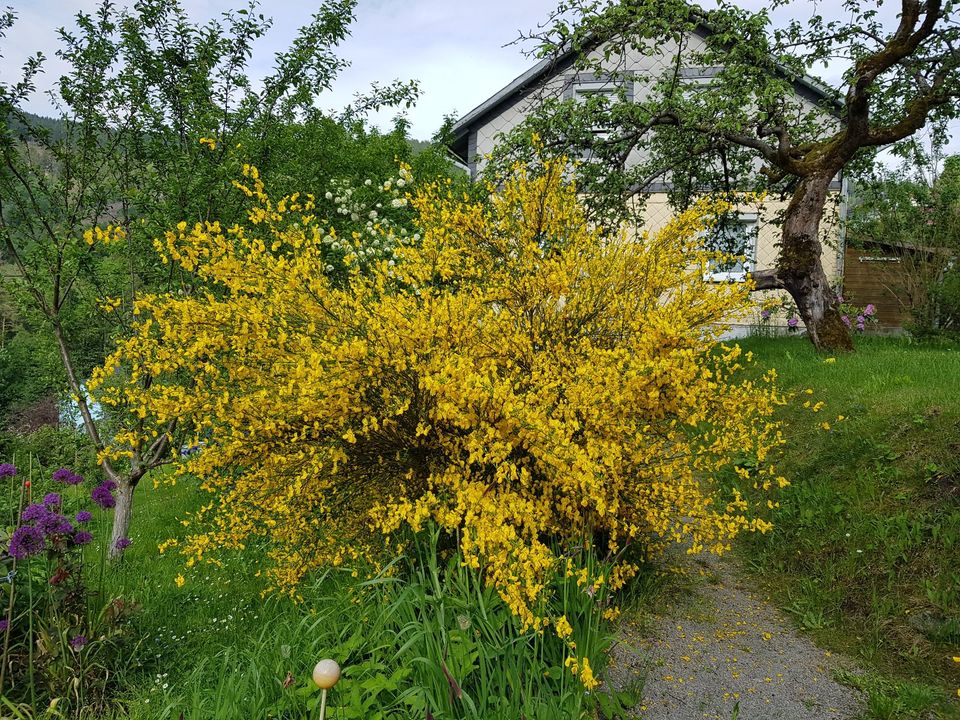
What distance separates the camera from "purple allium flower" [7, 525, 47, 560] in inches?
107

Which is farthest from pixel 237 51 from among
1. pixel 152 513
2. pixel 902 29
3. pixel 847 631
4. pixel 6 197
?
pixel 902 29

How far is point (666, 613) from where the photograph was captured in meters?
3.94

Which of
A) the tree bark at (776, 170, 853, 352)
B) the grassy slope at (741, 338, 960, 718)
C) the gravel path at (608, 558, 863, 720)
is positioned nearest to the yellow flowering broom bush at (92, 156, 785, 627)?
the gravel path at (608, 558, 863, 720)

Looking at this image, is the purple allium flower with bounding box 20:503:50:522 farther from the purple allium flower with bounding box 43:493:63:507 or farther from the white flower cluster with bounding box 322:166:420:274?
the white flower cluster with bounding box 322:166:420:274

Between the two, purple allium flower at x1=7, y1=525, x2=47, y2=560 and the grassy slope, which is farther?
the grassy slope

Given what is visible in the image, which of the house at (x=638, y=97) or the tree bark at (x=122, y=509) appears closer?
the tree bark at (x=122, y=509)

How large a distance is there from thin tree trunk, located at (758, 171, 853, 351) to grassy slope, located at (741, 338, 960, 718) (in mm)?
1585

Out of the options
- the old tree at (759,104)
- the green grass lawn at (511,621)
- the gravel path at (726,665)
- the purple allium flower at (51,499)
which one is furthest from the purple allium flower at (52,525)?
the old tree at (759,104)

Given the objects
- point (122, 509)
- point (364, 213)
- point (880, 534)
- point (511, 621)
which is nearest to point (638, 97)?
point (364, 213)

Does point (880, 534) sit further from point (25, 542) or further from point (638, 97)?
point (638, 97)

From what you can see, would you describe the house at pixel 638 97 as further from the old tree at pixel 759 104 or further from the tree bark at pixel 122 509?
the tree bark at pixel 122 509

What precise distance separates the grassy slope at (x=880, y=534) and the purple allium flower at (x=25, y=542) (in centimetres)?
397

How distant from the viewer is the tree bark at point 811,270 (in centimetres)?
803

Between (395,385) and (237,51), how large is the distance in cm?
317
